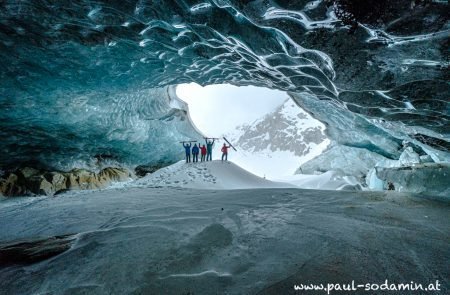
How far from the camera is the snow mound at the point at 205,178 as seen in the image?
8797 mm

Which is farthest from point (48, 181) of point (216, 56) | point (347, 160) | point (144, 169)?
point (347, 160)

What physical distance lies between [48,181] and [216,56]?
9.65 m

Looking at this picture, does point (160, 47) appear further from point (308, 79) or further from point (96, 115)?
point (96, 115)

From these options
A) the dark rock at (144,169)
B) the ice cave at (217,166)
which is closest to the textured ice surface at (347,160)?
the ice cave at (217,166)

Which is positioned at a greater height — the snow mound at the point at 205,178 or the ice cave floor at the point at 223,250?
the snow mound at the point at 205,178

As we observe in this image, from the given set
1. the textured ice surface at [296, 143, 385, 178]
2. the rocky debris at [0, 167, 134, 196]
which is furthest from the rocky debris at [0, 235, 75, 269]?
the textured ice surface at [296, 143, 385, 178]

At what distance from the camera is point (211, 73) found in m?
8.07

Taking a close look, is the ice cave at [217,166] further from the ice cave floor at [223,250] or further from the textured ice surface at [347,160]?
the textured ice surface at [347,160]

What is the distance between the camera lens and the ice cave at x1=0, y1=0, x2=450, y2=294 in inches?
81.0

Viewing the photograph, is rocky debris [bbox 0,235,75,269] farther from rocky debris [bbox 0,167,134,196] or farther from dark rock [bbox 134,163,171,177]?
dark rock [bbox 134,163,171,177]

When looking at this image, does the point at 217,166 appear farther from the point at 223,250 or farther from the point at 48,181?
the point at 223,250

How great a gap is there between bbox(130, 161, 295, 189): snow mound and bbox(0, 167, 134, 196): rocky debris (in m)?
3.36

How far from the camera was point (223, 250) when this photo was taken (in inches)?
95.1

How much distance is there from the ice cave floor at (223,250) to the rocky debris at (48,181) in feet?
25.0
